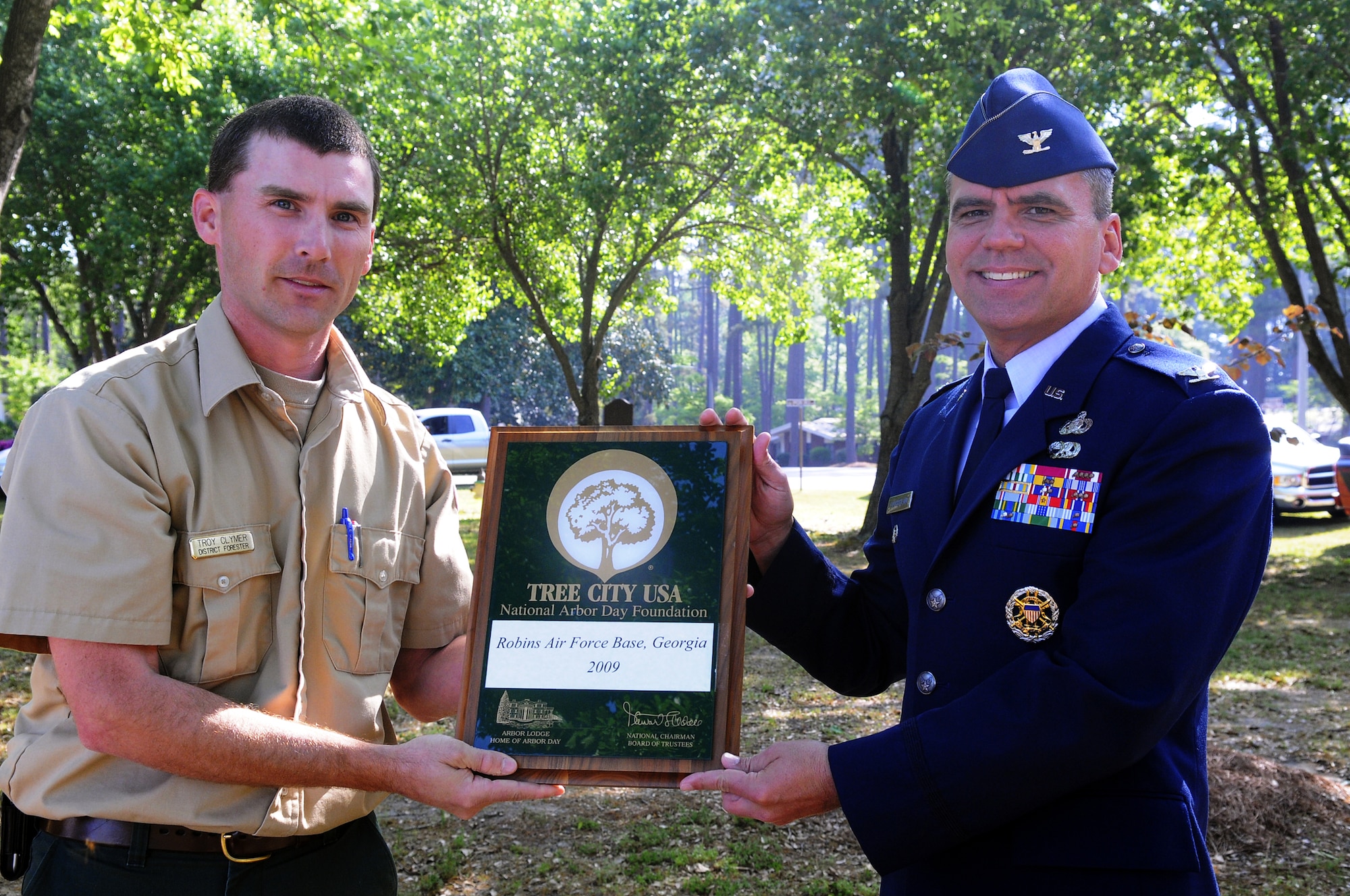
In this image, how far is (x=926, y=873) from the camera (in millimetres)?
2074

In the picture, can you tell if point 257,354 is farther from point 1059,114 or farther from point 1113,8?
point 1113,8

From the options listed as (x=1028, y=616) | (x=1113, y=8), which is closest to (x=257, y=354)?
(x=1028, y=616)

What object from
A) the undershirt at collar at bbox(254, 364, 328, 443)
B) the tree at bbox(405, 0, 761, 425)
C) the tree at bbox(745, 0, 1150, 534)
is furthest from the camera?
the tree at bbox(405, 0, 761, 425)

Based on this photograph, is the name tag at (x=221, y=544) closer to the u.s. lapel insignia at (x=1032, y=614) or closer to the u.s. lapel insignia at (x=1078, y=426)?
the u.s. lapel insignia at (x=1032, y=614)

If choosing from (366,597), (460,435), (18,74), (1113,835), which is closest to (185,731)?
(366,597)

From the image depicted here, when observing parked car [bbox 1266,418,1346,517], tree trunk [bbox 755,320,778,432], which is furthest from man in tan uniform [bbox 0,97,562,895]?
tree trunk [bbox 755,320,778,432]

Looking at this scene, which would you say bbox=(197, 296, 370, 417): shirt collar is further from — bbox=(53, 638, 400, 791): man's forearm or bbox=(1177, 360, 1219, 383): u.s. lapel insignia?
bbox=(1177, 360, 1219, 383): u.s. lapel insignia

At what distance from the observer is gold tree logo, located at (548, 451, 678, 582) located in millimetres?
2385

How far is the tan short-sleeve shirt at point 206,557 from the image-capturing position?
2018 millimetres

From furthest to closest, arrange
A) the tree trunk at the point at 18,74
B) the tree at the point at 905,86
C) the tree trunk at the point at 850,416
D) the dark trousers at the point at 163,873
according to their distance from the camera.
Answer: the tree trunk at the point at 850,416, the tree at the point at 905,86, the tree trunk at the point at 18,74, the dark trousers at the point at 163,873

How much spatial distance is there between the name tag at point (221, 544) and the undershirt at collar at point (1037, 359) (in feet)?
5.25

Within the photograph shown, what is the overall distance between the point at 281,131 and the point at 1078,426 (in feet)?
5.88
